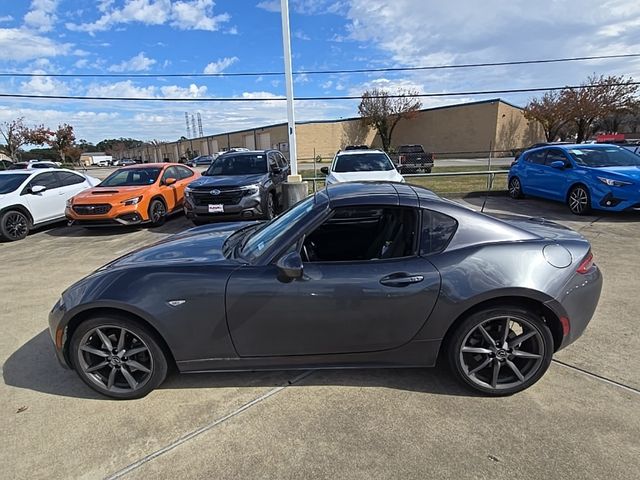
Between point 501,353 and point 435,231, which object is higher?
point 435,231

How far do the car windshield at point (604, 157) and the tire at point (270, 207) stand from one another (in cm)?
689

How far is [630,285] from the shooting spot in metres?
4.44

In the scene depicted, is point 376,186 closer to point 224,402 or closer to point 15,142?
point 224,402

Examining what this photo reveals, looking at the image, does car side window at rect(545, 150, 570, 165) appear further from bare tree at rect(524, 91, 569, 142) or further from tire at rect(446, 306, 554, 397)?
bare tree at rect(524, 91, 569, 142)

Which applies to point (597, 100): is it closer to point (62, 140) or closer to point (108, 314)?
point (108, 314)

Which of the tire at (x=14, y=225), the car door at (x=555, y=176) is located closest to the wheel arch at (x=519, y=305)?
the car door at (x=555, y=176)

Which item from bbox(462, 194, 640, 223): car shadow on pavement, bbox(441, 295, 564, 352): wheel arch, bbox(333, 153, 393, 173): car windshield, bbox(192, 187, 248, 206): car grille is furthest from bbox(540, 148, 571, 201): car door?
bbox(441, 295, 564, 352): wheel arch

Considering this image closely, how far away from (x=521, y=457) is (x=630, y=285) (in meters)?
3.40

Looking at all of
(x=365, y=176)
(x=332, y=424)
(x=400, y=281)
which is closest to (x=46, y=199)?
(x=365, y=176)

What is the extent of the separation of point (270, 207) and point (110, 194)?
3.43m

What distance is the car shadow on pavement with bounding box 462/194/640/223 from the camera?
8.02m

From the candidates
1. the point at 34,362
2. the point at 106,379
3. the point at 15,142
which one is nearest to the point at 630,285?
the point at 106,379

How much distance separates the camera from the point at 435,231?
2.65m

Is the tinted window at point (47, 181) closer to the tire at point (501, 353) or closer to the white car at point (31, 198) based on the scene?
the white car at point (31, 198)
